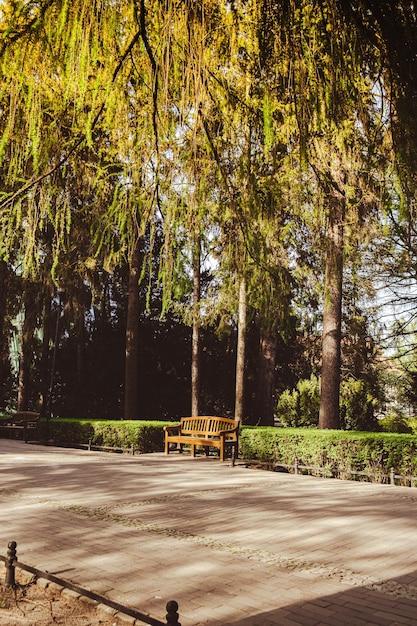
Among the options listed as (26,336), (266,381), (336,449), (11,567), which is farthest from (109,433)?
(11,567)

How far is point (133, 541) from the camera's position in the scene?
6285 mm

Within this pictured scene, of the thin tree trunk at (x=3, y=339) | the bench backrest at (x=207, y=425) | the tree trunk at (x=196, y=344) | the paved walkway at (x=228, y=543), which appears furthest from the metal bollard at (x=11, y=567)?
the thin tree trunk at (x=3, y=339)

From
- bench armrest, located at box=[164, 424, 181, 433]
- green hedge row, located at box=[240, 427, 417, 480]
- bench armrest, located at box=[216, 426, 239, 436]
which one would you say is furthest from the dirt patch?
bench armrest, located at box=[164, 424, 181, 433]

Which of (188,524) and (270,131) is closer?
(270,131)

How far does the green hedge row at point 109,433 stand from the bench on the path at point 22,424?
1.83ft

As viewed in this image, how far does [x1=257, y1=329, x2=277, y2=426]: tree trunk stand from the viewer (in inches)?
868

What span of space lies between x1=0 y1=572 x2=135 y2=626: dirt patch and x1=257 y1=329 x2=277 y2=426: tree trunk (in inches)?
690

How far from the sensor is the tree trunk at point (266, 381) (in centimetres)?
2205

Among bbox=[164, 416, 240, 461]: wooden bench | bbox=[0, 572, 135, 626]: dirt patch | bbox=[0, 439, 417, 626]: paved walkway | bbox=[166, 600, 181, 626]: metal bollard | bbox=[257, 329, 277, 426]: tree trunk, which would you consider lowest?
bbox=[0, 572, 135, 626]: dirt patch

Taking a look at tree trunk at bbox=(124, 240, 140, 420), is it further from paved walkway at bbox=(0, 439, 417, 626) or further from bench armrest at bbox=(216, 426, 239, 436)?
paved walkway at bbox=(0, 439, 417, 626)

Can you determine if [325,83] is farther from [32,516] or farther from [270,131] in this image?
[32,516]

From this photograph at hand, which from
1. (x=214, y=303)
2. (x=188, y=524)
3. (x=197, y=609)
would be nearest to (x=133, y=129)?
(x=197, y=609)

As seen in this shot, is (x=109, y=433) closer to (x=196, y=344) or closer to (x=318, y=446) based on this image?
(x=196, y=344)

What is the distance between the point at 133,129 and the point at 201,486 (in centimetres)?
Answer: 712
